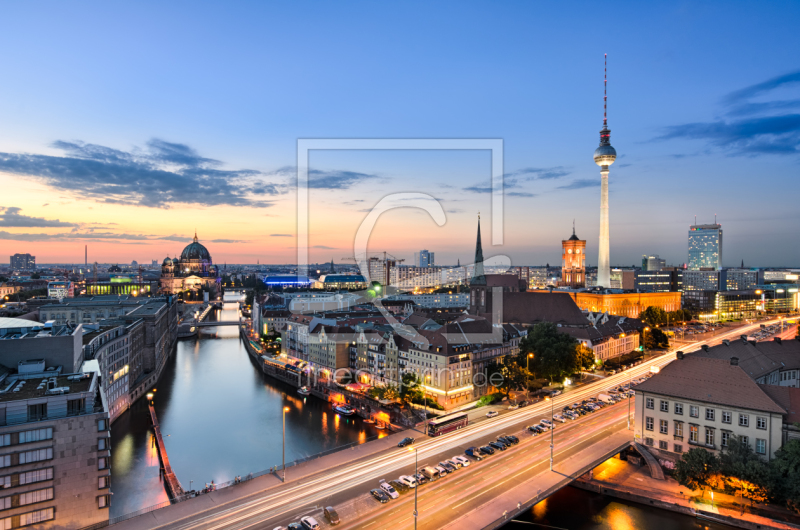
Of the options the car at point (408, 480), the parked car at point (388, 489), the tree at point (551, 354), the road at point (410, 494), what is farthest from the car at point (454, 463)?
the tree at point (551, 354)

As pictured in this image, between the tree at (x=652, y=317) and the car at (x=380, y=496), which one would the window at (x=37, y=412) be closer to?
the car at (x=380, y=496)

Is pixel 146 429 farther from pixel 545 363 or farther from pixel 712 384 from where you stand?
pixel 712 384

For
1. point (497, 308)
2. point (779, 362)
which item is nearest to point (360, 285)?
point (497, 308)

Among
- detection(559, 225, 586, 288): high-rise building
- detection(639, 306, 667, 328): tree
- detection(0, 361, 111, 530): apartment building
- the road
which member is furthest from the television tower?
detection(0, 361, 111, 530): apartment building

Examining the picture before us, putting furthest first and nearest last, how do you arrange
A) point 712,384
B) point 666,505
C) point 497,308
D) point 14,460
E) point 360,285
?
1. point 360,285
2. point 497,308
3. point 712,384
4. point 666,505
5. point 14,460

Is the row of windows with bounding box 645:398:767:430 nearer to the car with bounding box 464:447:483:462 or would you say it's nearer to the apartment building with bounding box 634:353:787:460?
the apartment building with bounding box 634:353:787:460

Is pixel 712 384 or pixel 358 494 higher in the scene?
pixel 712 384
